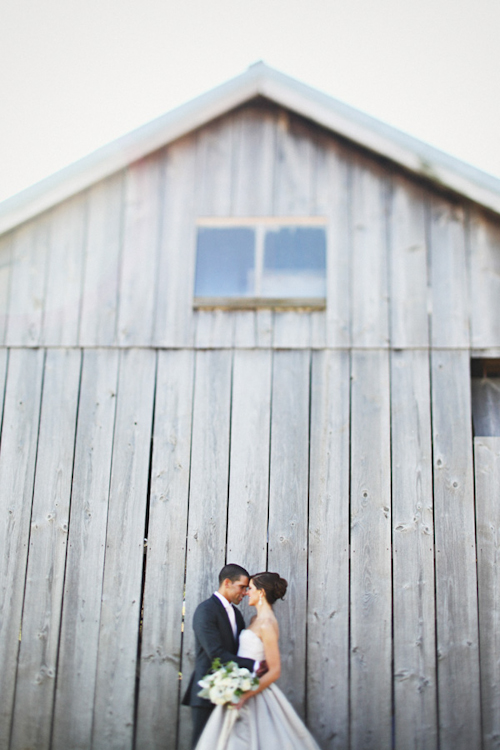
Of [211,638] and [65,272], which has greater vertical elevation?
[65,272]

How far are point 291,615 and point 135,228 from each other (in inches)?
161

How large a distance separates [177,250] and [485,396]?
3.40 m

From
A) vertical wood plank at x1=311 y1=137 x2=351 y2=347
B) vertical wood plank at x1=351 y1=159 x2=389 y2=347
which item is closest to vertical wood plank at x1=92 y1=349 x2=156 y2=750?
vertical wood plank at x1=311 y1=137 x2=351 y2=347

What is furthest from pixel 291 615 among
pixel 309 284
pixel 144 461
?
pixel 309 284

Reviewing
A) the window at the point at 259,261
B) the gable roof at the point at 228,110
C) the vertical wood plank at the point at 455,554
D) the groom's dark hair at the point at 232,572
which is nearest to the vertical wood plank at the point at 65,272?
the gable roof at the point at 228,110

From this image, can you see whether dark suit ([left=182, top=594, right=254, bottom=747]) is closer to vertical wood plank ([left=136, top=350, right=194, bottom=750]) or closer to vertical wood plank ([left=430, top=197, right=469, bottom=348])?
vertical wood plank ([left=136, top=350, right=194, bottom=750])

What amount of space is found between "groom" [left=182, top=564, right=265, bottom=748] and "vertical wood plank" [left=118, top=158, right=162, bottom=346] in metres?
2.44

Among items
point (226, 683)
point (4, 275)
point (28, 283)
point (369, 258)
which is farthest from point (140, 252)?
point (226, 683)

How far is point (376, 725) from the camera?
568 cm

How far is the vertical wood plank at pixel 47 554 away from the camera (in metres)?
5.96

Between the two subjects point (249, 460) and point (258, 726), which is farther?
point (249, 460)

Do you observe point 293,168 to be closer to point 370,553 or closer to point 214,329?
point 214,329

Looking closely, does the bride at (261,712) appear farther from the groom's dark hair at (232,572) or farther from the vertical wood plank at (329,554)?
the vertical wood plank at (329,554)

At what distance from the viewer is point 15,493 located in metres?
6.37
